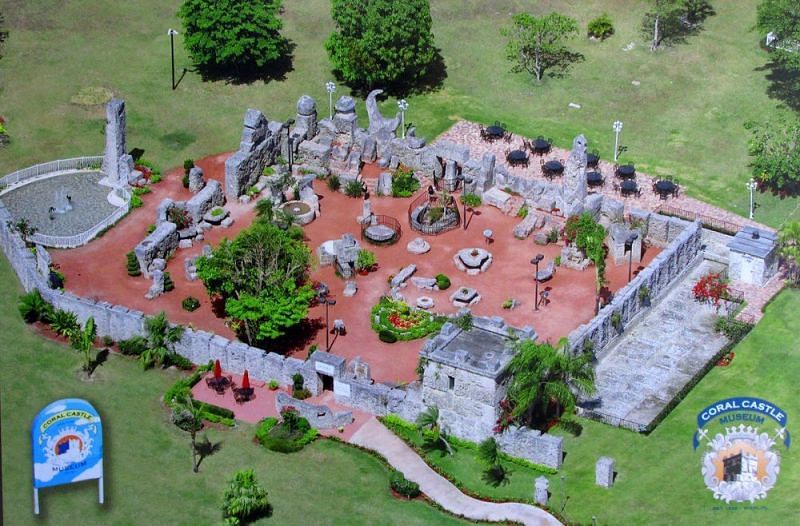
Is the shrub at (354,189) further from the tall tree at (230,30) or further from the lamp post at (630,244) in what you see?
the lamp post at (630,244)

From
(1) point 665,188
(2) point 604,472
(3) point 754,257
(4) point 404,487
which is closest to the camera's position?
(4) point 404,487

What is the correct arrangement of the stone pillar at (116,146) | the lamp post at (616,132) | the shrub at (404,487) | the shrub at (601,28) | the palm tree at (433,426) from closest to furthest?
the shrub at (404,487)
the palm tree at (433,426)
the stone pillar at (116,146)
the lamp post at (616,132)
the shrub at (601,28)

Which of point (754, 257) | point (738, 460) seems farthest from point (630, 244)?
point (738, 460)

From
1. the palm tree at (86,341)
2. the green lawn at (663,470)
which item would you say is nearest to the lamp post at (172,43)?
the palm tree at (86,341)

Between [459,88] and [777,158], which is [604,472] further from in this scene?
[459,88]

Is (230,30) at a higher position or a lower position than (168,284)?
higher
